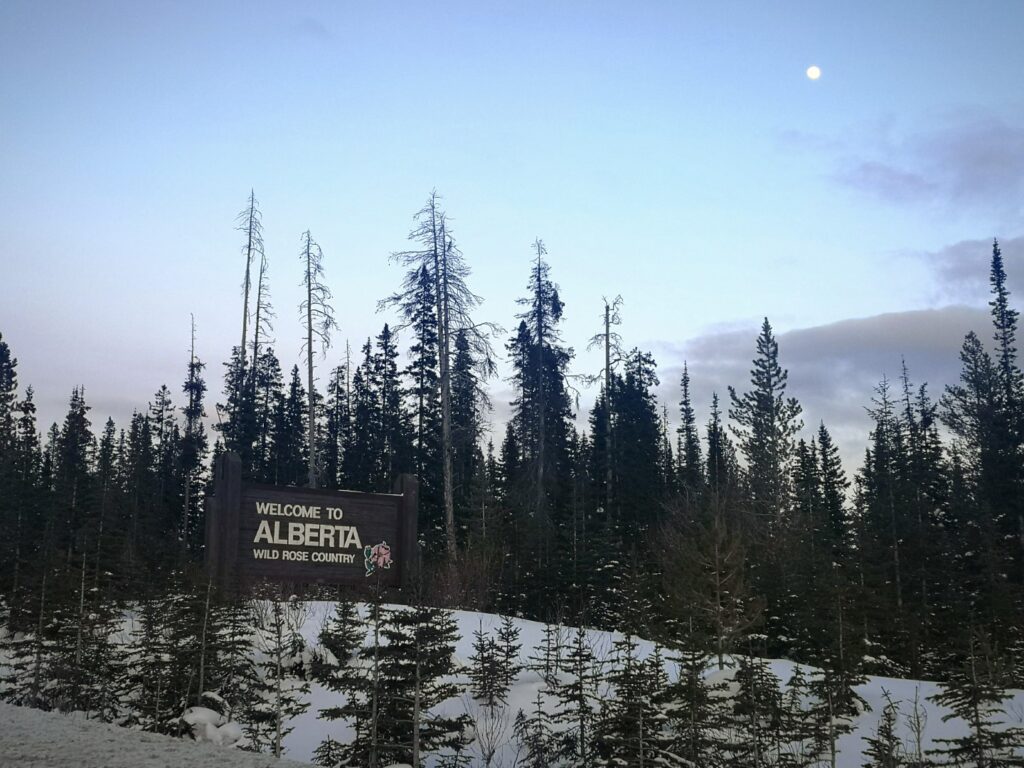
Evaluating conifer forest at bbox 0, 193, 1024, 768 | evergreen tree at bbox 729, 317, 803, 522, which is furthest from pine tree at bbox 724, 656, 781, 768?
evergreen tree at bbox 729, 317, 803, 522

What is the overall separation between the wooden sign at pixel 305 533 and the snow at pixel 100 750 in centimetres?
1071

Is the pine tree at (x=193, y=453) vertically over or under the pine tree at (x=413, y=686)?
over

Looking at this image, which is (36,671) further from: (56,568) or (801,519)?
(801,519)

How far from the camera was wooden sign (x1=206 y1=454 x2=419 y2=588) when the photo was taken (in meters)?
20.7

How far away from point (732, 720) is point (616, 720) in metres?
2.68

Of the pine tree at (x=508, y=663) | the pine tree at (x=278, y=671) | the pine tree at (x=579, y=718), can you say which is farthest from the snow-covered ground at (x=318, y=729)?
the pine tree at (x=579, y=718)

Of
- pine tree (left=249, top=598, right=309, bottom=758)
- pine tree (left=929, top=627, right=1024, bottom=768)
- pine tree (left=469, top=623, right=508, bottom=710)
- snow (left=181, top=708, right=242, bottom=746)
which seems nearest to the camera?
pine tree (left=929, top=627, right=1024, bottom=768)

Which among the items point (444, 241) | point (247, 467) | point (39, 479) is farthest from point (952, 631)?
point (39, 479)

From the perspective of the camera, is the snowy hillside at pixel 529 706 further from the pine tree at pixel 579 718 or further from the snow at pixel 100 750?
the snow at pixel 100 750

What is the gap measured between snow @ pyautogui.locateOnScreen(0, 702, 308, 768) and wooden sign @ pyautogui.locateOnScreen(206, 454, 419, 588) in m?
10.7

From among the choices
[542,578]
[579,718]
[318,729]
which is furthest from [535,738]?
[542,578]

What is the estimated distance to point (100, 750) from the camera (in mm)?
7758

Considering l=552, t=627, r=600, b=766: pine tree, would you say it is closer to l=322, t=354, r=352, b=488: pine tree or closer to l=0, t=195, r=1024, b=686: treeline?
l=0, t=195, r=1024, b=686: treeline

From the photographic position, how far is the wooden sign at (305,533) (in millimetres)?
20703
